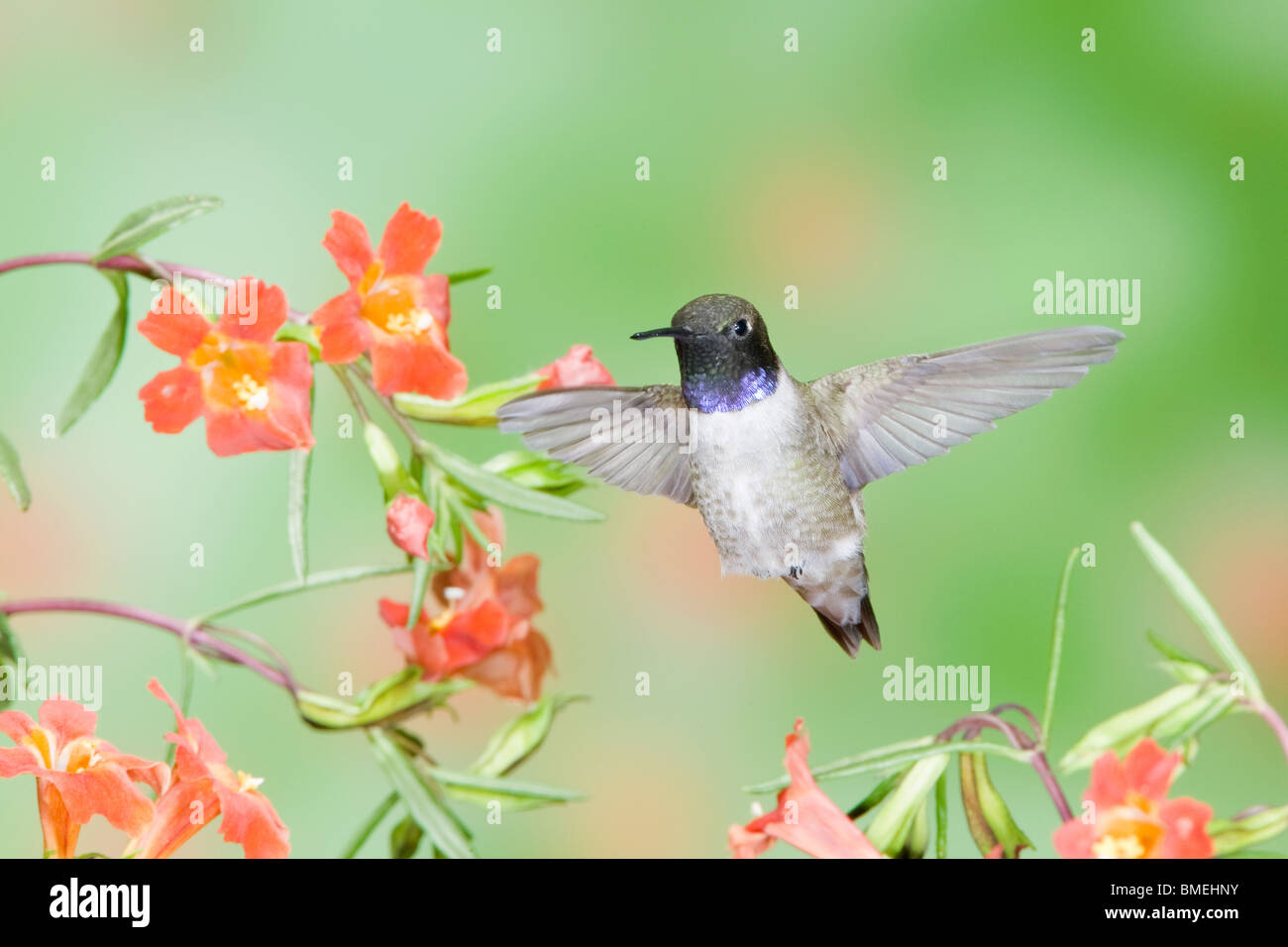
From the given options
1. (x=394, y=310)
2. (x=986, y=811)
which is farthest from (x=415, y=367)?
(x=986, y=811)

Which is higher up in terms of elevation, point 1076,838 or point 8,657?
point 8,657

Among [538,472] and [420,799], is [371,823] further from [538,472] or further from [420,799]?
[538,472]

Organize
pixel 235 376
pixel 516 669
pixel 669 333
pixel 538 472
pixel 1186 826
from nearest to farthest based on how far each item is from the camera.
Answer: pixel 1186 826
pixel 669 333
pixel 235 376
pixel 538 472
pixel 516 669

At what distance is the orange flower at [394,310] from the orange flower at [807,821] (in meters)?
0.42

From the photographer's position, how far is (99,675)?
1.37m

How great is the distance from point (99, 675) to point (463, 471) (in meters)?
0.61

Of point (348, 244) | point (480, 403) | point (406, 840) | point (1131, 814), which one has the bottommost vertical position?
point (406, 840)

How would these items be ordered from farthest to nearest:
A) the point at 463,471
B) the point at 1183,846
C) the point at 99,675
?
the point at 99,675, the point at 463,471, the point at 1183,846

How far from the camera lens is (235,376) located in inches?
39.1

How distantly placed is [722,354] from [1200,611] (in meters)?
0.42

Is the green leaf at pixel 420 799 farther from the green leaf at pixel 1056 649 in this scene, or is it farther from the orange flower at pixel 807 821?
the green leaf at pixel 1056 649

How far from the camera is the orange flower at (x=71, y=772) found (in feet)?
3.14
